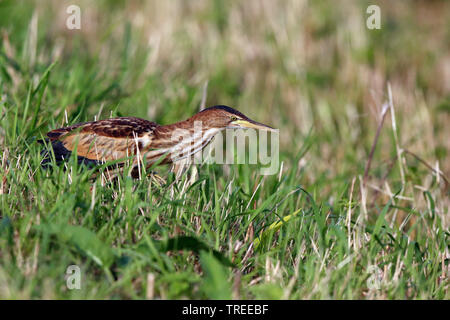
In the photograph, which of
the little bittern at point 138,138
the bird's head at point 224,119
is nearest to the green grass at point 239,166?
the little bittern at point 138,138

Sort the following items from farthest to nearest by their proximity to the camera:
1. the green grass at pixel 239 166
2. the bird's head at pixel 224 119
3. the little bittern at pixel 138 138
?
the bird's head at pixel 224 119 → the little bittern at pixel 138 138 → the green grass at pixel 239 166

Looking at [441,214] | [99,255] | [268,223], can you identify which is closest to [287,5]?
[441,214]

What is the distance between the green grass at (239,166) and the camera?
3.24m

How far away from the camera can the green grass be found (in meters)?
3.24

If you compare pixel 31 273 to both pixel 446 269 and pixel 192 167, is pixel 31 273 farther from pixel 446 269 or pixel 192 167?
pixel 446 269

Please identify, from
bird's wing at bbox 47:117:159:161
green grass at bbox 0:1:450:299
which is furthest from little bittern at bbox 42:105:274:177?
green grass at bbox 0:1:450:299

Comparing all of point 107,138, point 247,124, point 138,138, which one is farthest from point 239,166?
point 107,138

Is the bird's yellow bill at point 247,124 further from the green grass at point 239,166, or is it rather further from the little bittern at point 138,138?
the green grass at point 239,166

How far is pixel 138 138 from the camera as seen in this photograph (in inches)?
177

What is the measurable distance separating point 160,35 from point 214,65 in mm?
870

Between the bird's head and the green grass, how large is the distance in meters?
0.39

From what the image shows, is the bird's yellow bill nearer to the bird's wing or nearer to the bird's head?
the bird's head

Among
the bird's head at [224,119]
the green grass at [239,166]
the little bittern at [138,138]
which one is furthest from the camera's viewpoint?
the bird's head at [224,119]

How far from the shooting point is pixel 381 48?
28.6ft
